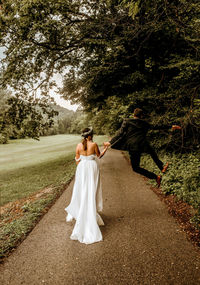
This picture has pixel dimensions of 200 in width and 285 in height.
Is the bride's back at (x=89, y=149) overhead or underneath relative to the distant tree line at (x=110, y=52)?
underneath

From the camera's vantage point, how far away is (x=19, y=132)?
10.4m

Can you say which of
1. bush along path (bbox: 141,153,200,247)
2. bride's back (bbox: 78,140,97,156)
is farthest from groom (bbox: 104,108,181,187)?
bush along path (bbox: 141,153,200,247)

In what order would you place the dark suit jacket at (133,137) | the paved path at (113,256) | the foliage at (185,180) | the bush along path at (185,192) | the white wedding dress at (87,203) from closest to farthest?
1. the paved path at (113,256)
2. the white wedding dress at (87,203)
3. the bush along path at (185,192)
4. the dark suit jacket at (133,137)
5. the foliage at (185,180)

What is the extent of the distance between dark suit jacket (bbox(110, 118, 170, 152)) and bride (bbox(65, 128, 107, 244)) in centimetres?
76

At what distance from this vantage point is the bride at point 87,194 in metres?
4.15

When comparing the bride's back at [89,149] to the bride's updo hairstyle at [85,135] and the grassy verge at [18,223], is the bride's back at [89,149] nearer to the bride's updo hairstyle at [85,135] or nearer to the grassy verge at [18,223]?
the bride's updo hairstyle at [85,135]

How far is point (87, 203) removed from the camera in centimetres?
446

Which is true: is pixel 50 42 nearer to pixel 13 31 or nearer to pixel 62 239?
pixel 13 31

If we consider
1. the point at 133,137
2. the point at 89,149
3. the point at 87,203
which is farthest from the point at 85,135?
the point at 87,203

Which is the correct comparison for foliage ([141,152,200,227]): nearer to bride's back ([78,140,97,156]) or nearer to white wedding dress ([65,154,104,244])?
white wedding dress ([65,154,104,244])

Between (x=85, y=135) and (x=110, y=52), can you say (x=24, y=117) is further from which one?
(x=85, y=135)

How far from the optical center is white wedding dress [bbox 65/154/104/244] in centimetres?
411

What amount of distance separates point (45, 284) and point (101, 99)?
12132 millimetres

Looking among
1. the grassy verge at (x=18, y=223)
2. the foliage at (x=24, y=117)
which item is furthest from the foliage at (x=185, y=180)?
the foliage at (x=24, y=117)
